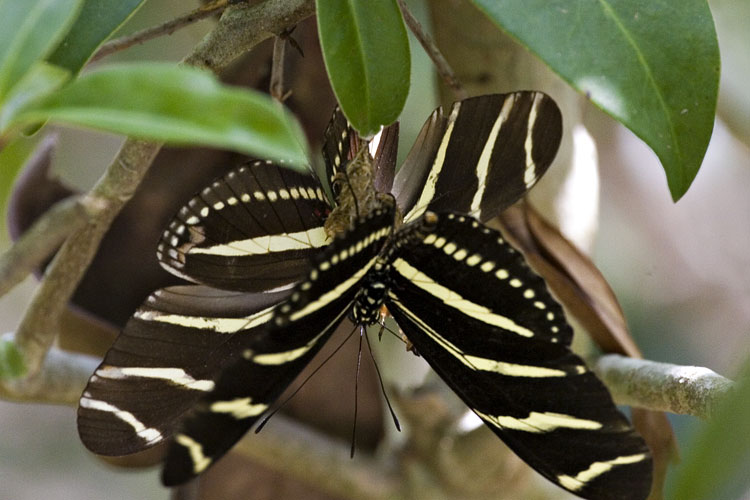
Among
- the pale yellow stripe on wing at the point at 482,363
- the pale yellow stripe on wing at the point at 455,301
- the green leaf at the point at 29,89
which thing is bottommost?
the pale yellow stripe on wing at the point at 482,363

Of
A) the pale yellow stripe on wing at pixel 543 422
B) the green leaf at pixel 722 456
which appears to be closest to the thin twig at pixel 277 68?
the pale yellow stripe on wing at pixel 543 422

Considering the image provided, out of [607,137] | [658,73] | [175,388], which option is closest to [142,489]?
[607,137]

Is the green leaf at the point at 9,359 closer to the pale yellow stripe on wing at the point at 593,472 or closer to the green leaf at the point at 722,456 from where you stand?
the pale yellow stripe on wing at the point at 593,472

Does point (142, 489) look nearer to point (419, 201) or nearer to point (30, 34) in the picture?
point (419, 201)

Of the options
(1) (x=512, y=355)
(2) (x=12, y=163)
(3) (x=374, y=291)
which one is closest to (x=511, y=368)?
(1) (x=512, y=355)

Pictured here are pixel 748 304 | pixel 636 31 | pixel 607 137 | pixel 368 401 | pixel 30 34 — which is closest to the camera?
pixel 30 34

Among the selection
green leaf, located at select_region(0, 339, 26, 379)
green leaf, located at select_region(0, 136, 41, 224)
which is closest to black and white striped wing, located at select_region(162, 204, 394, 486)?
green leaf, located at select_region(0, 339, 26, 379)

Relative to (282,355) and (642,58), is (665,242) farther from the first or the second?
(282,355)
